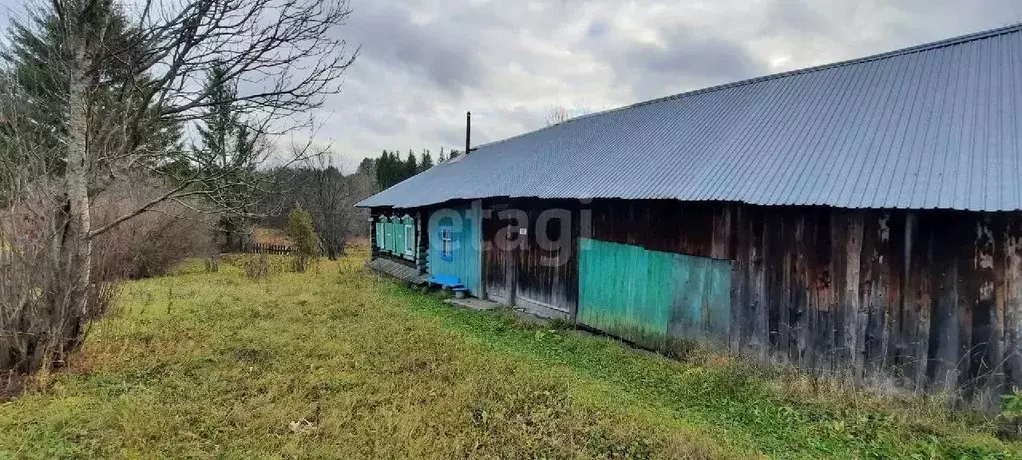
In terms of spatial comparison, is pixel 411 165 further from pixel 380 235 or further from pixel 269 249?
pixel 380 235

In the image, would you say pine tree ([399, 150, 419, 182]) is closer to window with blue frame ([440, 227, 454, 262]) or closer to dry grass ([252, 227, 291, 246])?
dry grass ([252, 227, 291, 246])

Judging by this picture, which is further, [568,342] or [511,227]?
[511,227]

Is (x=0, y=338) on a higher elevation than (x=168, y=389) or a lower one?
higher

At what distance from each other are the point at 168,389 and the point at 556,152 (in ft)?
31.3

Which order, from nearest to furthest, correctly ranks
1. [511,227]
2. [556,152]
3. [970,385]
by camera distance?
[970,385], [511,227], [556,152]

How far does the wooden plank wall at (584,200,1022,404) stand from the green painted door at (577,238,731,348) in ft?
0.80

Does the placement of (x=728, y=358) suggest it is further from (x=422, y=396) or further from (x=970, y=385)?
(x=422, y=396)

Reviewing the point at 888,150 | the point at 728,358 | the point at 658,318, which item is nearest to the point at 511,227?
the point at 658,318

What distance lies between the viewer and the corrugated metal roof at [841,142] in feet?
17.9

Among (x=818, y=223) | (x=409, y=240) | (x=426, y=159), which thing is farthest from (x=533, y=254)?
(x=426, y=159)

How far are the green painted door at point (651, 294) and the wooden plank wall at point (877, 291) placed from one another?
0.24m

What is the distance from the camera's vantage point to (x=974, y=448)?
4.47 meters

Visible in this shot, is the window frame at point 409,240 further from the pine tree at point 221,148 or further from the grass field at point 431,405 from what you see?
the pine tree at point 221,148

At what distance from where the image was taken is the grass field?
4457 mm
